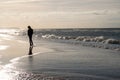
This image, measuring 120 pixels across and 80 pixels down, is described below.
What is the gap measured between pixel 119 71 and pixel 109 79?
206 cm

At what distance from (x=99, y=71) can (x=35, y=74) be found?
287 cm

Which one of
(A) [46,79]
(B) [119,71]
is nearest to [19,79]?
(A) [46,79]

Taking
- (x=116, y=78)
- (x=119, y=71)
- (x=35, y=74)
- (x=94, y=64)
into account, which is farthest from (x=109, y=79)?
(x=94, y=64)

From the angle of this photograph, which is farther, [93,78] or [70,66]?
[70,66]

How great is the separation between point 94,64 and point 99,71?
7.88 feet

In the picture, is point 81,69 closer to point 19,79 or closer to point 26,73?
point 26,73

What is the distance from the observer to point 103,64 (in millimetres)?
17688

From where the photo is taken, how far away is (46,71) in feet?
50.4

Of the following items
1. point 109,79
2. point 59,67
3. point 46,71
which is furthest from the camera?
point 59,67

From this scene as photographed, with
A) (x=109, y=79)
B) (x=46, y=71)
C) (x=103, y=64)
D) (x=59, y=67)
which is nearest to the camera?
(x=109, y=79)

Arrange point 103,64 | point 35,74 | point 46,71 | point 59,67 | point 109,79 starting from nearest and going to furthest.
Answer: point 109,79
point 35,74
point 46,71
point 59,67
point 103,64

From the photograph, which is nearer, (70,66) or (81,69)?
(81,69)

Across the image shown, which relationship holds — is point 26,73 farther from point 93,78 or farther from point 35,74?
point 93,78

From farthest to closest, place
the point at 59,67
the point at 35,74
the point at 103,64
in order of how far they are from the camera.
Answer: the point at 103,64, the point at 59,67, the point at 35,74
